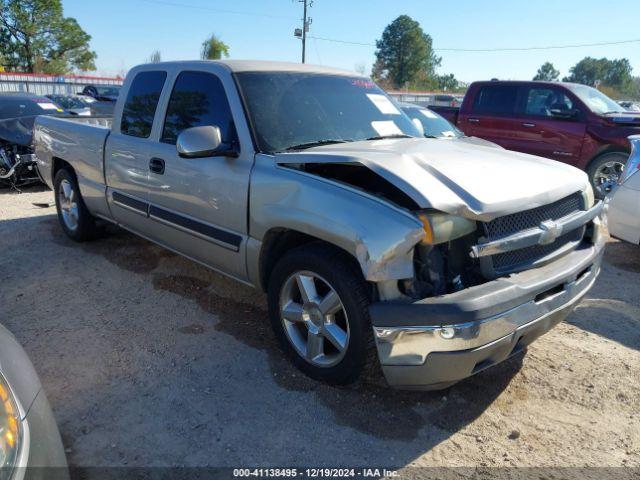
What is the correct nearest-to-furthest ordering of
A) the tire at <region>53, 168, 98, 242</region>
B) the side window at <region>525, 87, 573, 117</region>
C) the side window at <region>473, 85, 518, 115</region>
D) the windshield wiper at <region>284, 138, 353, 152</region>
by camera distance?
1. the windshield wiper at <region>284, 138, 353, 152</region>
2. the tire at <region>53, 168, 98, 242</region>
3. the side window at <region>525, 87, 573, 117</region>
4. the side window at <region>473, 85, 518, 115</region>

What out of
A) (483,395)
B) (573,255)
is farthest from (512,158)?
(483,395)

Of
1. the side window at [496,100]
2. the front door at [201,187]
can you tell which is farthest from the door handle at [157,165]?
the side window at [496,100]

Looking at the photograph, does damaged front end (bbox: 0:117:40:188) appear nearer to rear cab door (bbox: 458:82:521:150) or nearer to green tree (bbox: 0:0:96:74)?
rear cab door (bbox: 458:82:521:150)

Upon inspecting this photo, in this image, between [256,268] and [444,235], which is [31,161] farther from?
[444,235]

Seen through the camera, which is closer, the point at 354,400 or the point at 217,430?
the point at 217,430

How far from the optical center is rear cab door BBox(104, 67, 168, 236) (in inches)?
166

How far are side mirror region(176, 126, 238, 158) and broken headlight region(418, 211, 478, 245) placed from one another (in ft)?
4.84

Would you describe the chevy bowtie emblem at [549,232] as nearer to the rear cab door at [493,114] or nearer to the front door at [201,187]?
the front door at [201,187]

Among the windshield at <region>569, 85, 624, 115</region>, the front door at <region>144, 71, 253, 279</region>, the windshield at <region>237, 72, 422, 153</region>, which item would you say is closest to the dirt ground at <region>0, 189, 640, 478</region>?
the front door at <region>144, 71, 253, 279</region>

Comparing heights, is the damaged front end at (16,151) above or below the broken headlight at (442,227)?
below

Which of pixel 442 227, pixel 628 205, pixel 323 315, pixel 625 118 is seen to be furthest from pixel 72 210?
pixel 625 118

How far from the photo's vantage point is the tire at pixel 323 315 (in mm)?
2662

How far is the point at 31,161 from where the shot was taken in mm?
8414

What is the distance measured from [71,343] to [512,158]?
3235mm
